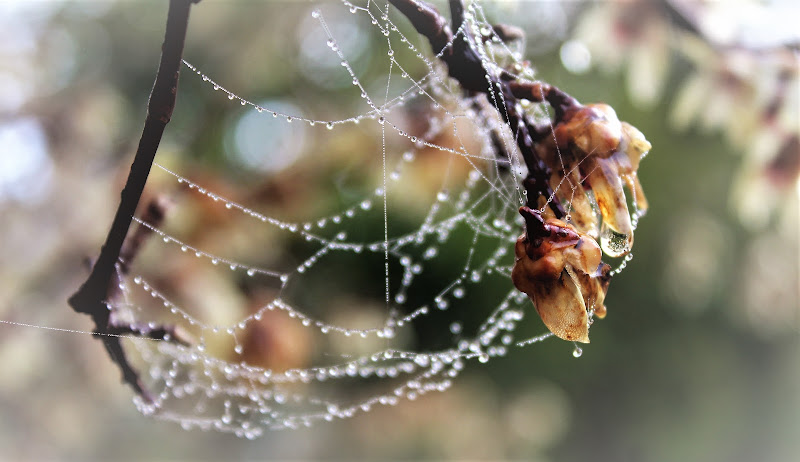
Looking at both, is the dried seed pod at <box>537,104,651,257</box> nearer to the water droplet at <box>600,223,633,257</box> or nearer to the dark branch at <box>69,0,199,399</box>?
the water droplet at <box>600,223,633,257</box>

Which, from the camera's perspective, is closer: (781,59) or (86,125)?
(781,59)

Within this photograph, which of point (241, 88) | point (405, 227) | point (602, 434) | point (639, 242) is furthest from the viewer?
point (602, 434)

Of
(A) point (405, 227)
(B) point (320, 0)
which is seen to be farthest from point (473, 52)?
(A) point (405, 227)

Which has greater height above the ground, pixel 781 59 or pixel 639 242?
pixel 781 59

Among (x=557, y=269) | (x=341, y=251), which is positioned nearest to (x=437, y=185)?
(x=341, y=251)

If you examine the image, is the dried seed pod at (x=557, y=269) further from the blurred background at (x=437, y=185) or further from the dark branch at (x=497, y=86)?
the blurred background at (x=437, y=185)

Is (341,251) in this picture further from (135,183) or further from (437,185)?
(135,183)

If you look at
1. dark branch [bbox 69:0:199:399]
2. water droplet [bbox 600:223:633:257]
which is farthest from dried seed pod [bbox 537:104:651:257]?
dark branch [bbox 69:0:199:399]

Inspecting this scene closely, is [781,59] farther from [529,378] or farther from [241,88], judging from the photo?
[529,378]
